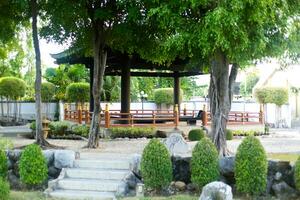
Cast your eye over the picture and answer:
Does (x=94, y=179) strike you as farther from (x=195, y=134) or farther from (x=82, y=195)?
(x=195, y=134)

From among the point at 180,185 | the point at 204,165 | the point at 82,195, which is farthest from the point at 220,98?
the point at 82,195

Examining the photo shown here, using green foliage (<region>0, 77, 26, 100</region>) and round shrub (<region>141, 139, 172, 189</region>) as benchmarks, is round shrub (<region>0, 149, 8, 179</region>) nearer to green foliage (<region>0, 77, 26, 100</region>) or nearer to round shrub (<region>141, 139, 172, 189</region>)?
round shrub (<region>141, 139, 172, 189</region>)

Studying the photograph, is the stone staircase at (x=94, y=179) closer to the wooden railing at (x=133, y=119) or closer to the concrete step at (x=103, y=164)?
the concrete step at (x=103, y=164)

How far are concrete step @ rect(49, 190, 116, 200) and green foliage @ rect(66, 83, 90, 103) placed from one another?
18.5 m

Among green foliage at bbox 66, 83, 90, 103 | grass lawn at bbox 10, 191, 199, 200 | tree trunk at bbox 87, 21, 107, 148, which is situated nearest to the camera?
grass lawn at bbox 10, 191, 199, 200

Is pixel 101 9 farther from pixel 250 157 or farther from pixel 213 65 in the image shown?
pixel 250 157

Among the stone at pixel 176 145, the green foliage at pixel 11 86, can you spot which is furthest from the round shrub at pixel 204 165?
the green foliage at pixel 11 86

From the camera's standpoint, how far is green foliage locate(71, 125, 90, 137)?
19.7 metres

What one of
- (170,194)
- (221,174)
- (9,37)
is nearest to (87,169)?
(170,194)

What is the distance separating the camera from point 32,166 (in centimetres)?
1050

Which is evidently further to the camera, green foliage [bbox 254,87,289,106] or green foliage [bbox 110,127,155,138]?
green foliage [bbox 254,87,289,106]

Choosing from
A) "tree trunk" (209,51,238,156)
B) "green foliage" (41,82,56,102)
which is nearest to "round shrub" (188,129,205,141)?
"tree trunk" (209,51,238,156)

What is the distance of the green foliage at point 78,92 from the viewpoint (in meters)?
28.6

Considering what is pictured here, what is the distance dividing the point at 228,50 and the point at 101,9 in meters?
4.86
